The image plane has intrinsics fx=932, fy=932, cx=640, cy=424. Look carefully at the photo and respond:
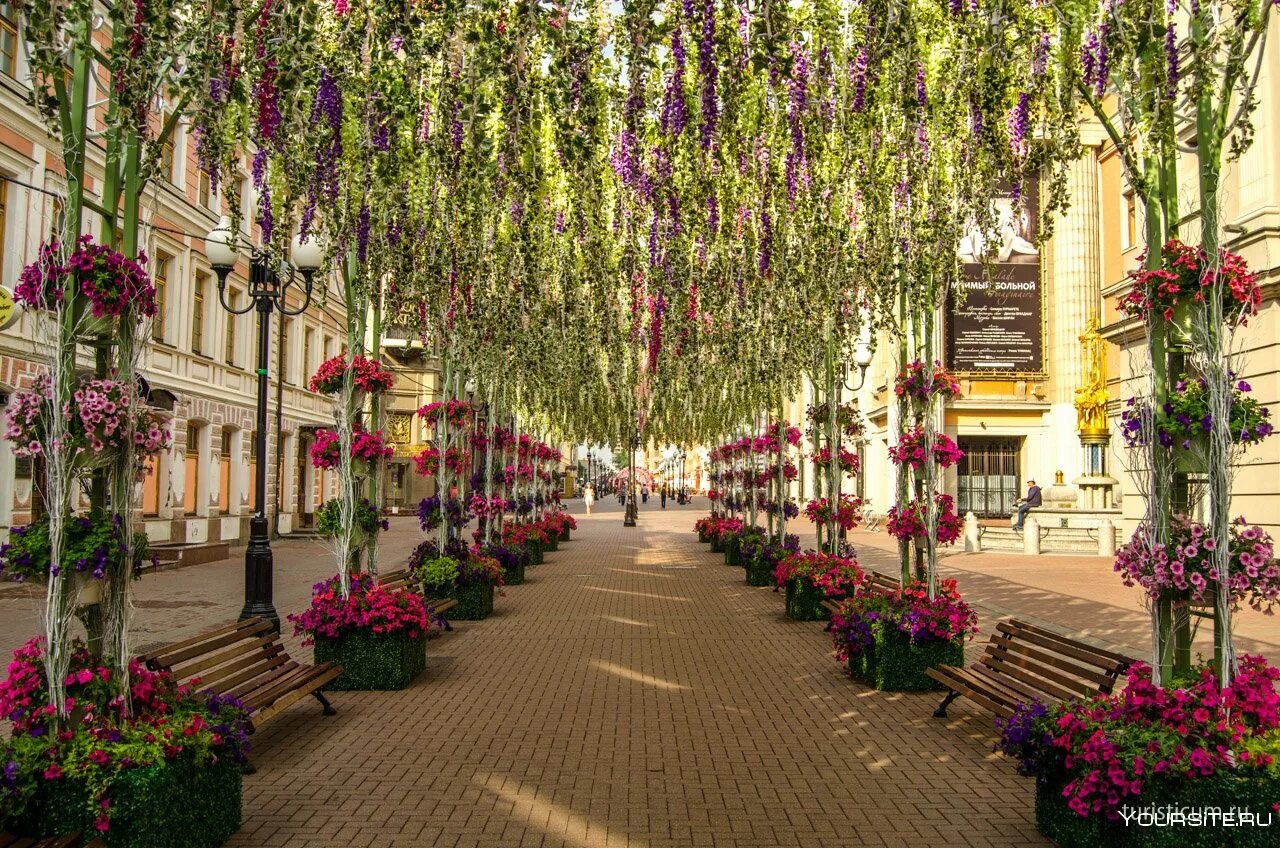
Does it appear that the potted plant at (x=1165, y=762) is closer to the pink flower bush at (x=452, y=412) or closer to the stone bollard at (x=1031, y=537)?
the pink flower bush at (x=452, y=412)

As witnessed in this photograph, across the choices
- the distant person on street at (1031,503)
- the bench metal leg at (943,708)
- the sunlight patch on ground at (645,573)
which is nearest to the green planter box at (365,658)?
the bench metal leg at (943,708)

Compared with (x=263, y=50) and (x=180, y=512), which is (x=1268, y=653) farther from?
(x=180, y=512)

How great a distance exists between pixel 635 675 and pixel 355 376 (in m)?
4.39

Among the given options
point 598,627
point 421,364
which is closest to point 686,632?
point 598,627

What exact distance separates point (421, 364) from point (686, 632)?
47207 millimetres

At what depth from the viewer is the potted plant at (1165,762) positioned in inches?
163

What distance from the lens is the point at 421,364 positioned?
189ft

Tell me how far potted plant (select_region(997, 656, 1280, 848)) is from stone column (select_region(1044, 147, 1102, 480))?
1395 inches

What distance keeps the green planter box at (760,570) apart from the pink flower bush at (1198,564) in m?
13.5

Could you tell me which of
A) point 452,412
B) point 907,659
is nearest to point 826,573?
point 907,659

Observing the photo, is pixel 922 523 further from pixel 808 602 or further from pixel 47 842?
pixel 47 842

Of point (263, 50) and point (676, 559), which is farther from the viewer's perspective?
point (676, 559)

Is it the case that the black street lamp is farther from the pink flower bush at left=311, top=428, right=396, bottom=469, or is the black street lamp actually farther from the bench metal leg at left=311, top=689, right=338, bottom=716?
the bench metal leg at left=311, top=689, right=338, bottom=716

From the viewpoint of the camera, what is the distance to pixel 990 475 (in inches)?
1570
